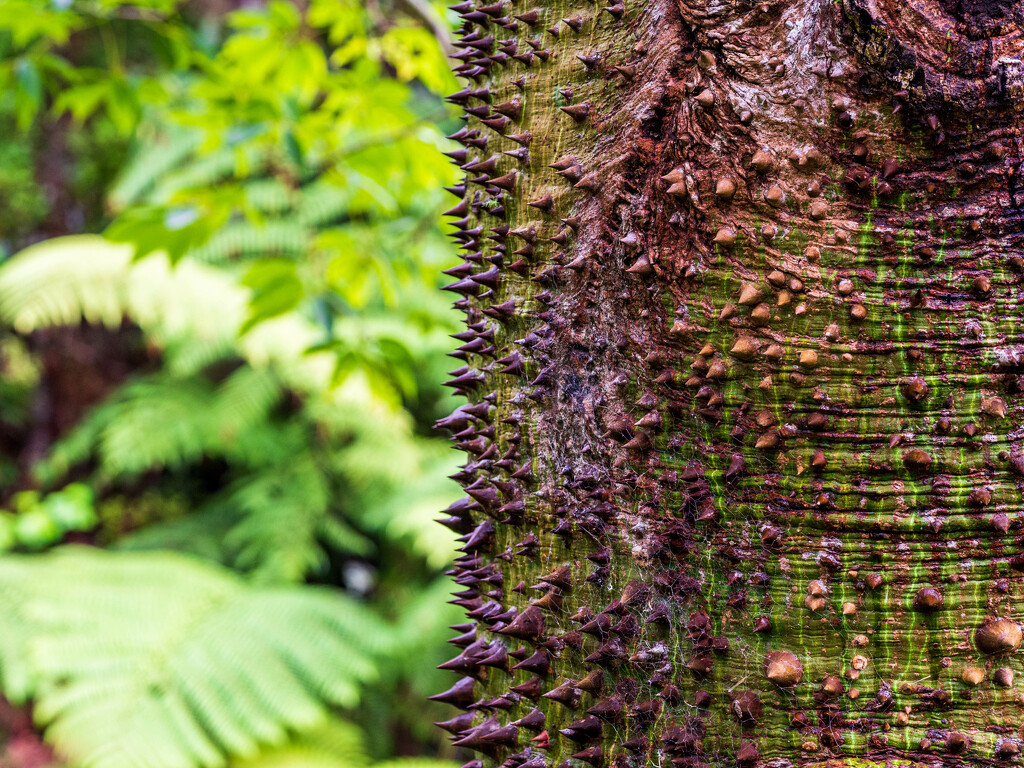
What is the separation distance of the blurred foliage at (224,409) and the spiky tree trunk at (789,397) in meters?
0.70

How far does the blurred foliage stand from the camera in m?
1.36

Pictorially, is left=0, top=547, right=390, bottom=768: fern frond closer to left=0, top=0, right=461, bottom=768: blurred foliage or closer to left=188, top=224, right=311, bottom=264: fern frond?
left=0, top=0, right=461, bottom=768: blurred foliage

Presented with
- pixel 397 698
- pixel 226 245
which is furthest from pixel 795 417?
pixel 226 245

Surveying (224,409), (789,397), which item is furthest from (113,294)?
(789,397)

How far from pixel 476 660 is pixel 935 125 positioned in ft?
1.64

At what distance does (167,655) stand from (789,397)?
9.97 feet

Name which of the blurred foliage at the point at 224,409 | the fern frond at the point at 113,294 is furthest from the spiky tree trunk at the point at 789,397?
the fern frond at the point at 113,294

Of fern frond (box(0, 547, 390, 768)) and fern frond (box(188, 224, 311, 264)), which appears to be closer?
fern frond (box(0, 547, 390, 768))

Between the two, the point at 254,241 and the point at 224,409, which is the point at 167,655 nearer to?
the point at 224,409

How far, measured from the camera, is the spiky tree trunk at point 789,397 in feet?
1.55

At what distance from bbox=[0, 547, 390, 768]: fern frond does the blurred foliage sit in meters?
0.01

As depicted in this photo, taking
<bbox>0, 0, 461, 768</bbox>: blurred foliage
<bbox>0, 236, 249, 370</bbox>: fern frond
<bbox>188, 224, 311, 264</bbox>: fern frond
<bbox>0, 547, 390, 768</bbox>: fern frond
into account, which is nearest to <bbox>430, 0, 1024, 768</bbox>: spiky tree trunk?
<bbox>0, 0, 461, 768</bbox>: blurred foliage

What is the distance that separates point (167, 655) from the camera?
115 inches

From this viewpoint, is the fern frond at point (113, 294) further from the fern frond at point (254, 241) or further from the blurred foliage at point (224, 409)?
the fern frond at point (254, 241)
